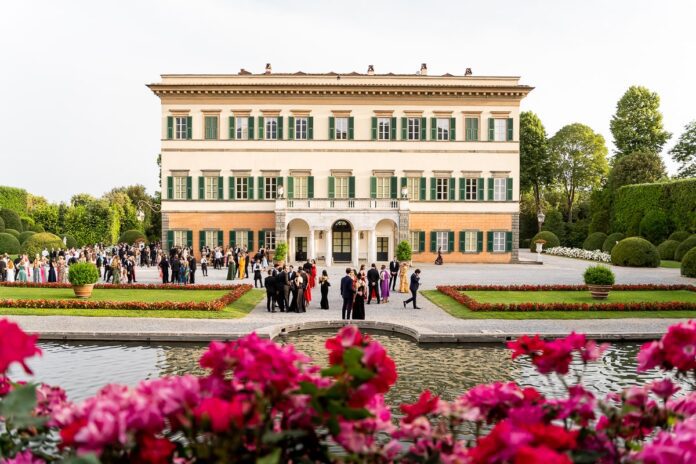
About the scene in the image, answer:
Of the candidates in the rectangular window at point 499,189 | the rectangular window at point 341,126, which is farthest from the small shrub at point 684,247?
the rectangular window at point 341,126

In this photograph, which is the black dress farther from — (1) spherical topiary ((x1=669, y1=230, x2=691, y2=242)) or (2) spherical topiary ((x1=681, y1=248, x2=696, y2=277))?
(1) spherical topiary ((x1=669, y1=230, x2=691, y2=242))

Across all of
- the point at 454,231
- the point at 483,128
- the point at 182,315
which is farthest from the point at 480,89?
the point at 182,315

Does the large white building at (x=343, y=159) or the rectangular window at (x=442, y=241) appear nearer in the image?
the large white building at (x=343, y=159)

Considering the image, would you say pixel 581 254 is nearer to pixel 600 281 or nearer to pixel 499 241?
pixel 499 241

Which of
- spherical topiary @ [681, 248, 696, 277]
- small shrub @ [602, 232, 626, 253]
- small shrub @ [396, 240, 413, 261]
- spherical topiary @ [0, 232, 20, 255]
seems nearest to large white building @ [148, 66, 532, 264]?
small shrub @ [396, 240, 413, 261]

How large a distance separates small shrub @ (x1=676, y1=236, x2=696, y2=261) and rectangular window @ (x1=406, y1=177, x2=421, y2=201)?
17.0 meters

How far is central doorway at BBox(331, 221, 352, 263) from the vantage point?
4169 centimetres

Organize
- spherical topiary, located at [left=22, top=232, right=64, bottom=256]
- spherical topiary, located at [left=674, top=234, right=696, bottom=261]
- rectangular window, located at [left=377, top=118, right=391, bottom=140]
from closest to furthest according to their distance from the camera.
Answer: spherical topiary, located at [left=674, top=234, right=696, bottom=261]
spherical topiary, located at [left=22, top=232, right=64, bottom=256]
rectangular window, located at [left=377, top=118, right=391, bottom=140]

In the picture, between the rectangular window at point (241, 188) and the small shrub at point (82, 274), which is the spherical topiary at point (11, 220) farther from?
the small shrub at point (82, 274)

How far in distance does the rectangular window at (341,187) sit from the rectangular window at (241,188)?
6.05 metres

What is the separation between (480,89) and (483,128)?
→ 2627 mm

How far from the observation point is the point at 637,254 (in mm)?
36594

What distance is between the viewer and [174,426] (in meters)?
2.31

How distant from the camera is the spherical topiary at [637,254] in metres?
36.4
